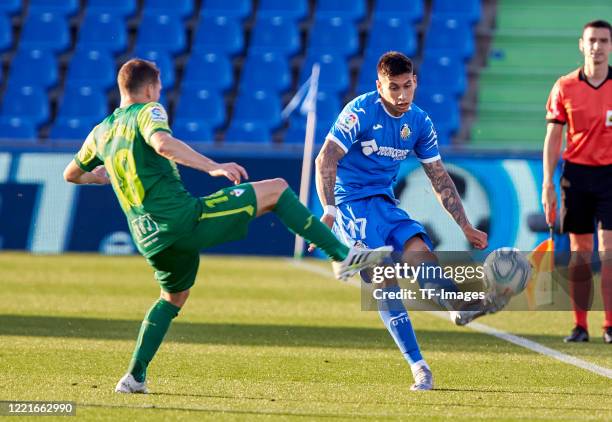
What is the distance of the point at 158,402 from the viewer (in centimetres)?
622

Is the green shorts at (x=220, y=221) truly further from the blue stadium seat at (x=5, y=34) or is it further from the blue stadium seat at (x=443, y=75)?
the blue stadium seat at (x=5, y=34)

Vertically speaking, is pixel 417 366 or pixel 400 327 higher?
pixel 400 327

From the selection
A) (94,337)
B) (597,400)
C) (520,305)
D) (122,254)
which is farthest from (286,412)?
(122,254)

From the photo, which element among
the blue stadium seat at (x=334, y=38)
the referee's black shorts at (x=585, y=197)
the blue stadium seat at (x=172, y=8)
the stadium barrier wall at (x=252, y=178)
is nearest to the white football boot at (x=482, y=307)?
the referee's black shorts at (x=585, y=197)

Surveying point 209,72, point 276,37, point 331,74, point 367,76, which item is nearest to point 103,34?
point 209,72

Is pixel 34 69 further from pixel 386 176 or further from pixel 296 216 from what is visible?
pixel 296 216

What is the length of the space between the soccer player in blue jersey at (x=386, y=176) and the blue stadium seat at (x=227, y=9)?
15.6 metres

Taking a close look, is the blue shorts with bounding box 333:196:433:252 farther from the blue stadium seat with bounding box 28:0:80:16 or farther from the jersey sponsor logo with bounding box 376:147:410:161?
the blue stadium seat with bounding box 28:0:80:16

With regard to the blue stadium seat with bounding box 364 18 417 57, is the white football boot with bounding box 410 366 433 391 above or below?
below

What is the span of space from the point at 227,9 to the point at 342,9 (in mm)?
2097

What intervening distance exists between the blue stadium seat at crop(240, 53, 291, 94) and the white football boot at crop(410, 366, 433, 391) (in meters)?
14.9

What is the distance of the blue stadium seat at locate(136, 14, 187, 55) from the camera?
22.3 metres

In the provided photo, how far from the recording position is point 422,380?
273 inches

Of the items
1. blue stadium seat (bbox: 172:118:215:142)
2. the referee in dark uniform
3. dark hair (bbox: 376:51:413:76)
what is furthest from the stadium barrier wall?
dark hair (bbox: 376:51:413:76)
